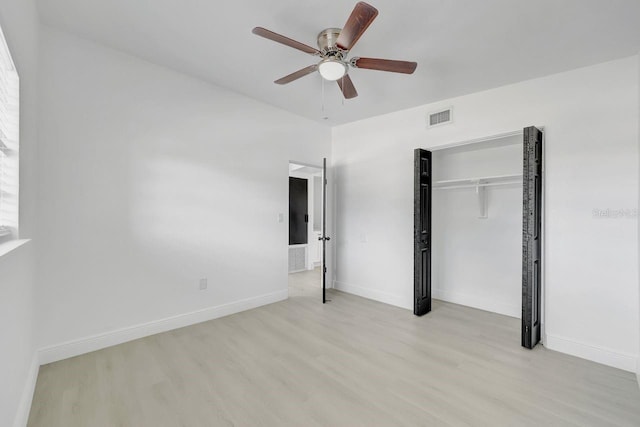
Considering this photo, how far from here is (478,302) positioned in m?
4.05

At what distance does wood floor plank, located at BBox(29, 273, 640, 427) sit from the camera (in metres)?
1.92

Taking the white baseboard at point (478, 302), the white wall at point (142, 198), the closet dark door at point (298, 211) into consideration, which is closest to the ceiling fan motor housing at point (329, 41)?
the white wall at point (142, 198)

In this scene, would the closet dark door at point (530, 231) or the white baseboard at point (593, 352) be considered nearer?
the white baseboard at point (593, 352)

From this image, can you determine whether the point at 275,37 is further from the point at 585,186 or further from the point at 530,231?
the point at 585,186

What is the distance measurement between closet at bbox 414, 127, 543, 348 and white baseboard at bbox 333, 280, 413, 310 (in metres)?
0.41

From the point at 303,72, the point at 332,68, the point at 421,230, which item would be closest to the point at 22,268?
the point at 303,72

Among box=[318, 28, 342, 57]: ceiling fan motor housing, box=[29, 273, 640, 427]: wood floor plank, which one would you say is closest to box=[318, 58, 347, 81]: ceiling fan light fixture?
box=[318, 28, 342, 57]: ceiling fan motor housing

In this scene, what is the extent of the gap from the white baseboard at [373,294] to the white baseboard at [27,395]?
3705mm

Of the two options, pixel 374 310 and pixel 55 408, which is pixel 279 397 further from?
pixel 374 310

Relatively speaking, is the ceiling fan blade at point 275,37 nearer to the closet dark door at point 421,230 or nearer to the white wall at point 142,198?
the white wall at point 142,198

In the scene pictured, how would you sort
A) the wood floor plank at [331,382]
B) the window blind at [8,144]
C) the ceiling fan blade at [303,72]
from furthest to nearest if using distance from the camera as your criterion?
the ceiling fan blade at [303,72] → the wood floor plank at [331,382] → the window blind at [8,144]

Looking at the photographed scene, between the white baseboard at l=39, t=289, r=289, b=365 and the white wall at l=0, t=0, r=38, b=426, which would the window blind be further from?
the white baseboard at l=39, t=289, r=289, b=365

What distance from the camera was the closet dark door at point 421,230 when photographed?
3719mm

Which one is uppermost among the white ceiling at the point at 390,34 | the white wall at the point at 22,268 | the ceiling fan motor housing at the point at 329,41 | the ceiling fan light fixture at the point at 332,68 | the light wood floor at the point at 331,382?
the white ceiling at the point at 390,34
